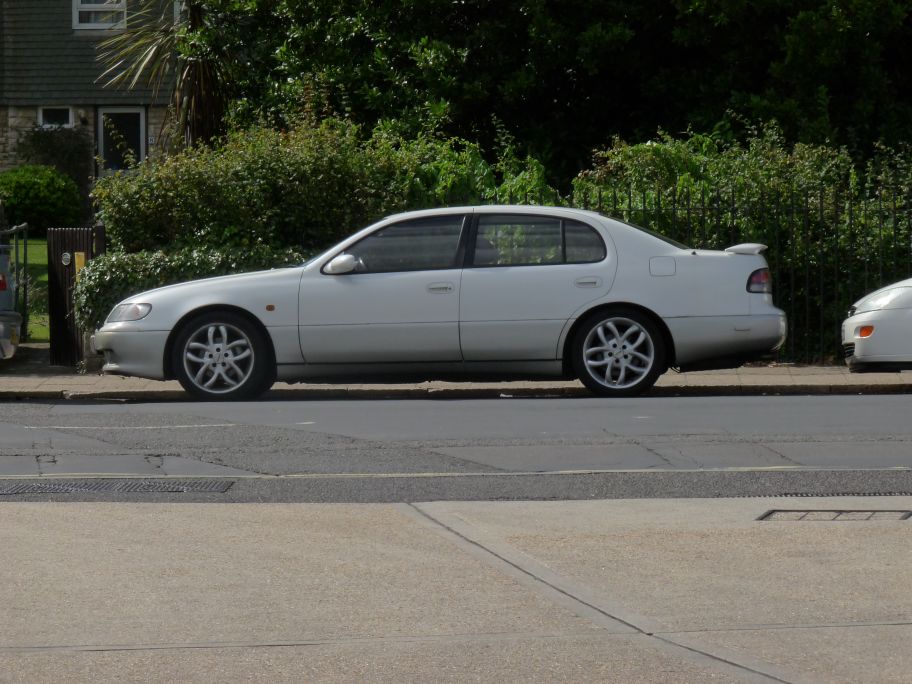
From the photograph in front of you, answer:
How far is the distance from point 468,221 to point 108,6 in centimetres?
1975

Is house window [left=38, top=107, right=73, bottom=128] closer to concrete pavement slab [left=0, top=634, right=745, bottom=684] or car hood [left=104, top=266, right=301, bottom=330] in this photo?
car hood [left=104, top=266, right=301, bottom=330]

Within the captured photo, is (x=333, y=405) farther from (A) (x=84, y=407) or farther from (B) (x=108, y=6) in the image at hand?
(B) (x=108, y=6)

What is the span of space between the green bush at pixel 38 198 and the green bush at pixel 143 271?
1300 cm

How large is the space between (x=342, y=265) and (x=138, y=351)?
5.77 feet

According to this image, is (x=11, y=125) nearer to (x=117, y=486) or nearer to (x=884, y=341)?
(x=884, y=341)

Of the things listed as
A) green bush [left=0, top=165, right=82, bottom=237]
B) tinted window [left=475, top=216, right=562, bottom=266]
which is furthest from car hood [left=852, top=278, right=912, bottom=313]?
green bush [left=0, top=165, right=82, bottom=237]

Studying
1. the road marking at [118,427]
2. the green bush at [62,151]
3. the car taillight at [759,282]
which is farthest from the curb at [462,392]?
the green bush at [62,151]

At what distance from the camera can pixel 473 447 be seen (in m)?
9.84

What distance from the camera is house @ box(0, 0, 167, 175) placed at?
3130 cm

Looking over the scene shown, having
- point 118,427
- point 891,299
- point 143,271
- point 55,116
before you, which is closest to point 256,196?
point 143,271

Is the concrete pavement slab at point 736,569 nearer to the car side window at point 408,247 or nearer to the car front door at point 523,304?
the car front door at point 523,304

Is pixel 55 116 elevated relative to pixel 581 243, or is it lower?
elevated

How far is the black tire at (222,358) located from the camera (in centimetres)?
1261

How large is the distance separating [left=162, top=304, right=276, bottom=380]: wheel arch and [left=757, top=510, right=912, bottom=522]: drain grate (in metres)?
5.94
